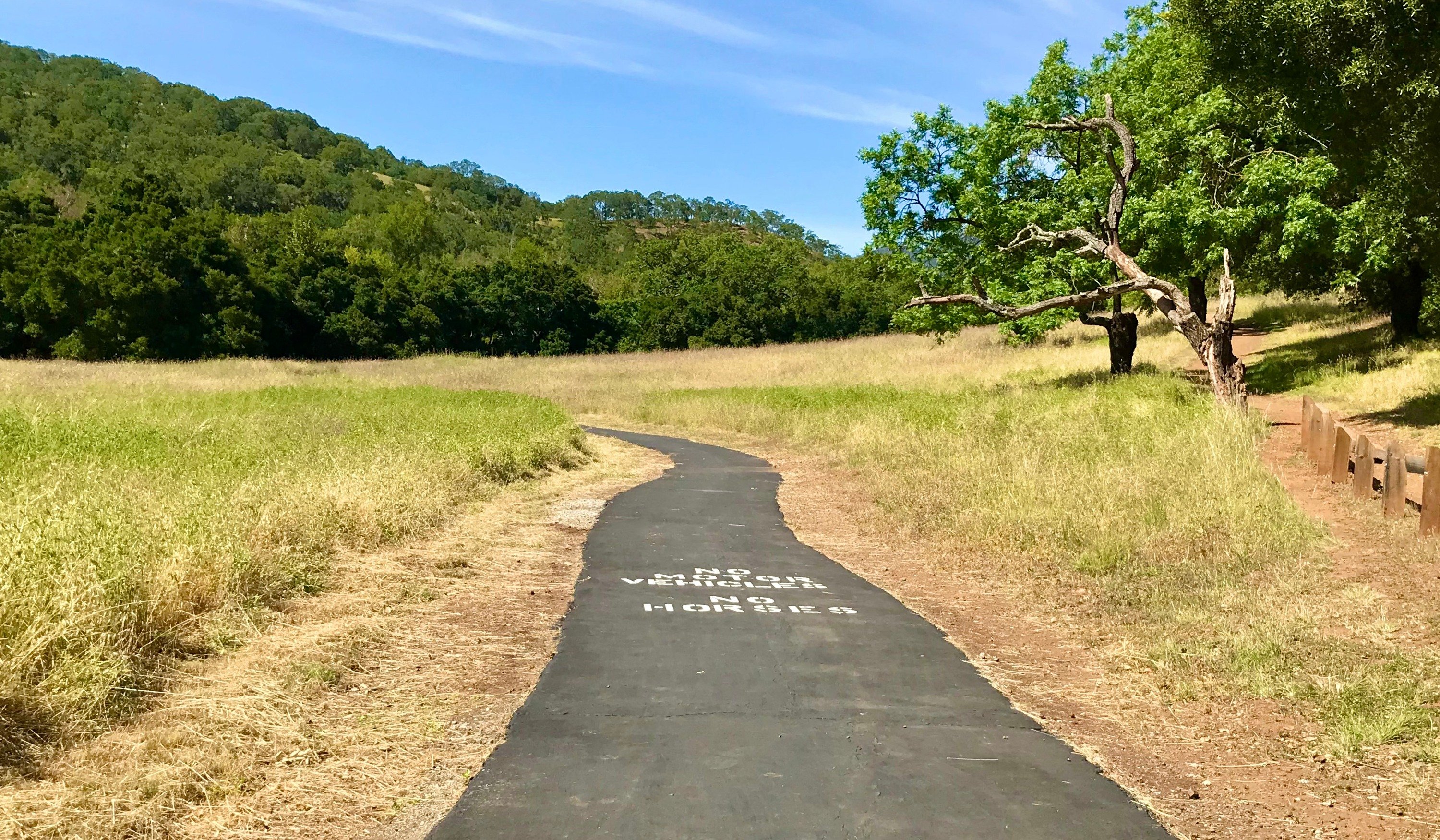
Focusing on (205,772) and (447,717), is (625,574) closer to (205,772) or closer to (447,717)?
(447,717)

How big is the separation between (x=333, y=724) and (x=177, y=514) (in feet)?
11.9

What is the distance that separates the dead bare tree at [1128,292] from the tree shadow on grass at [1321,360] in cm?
189

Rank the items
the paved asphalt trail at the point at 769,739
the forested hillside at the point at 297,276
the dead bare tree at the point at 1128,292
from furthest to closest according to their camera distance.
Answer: the forested hillside at the point at 297,276
the dead bare tree at the point at 1128,292
the paved asphalt trail at the point at 769,739

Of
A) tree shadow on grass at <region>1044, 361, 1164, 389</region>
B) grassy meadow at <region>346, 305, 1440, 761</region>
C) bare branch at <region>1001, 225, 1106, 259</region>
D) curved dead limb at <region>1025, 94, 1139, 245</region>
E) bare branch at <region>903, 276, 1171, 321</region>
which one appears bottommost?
grassy meadow at <region>346, 305, 1440, 761</region>

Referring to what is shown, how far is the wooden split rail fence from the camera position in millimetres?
8898

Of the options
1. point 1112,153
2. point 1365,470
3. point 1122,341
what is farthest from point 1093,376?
point 1365,470

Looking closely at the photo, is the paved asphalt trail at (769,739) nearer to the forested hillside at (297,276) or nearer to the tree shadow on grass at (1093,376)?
the tree shadow on grass at (1093,376)

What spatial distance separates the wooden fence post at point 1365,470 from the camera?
35.8 feet

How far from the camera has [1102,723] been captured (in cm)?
598

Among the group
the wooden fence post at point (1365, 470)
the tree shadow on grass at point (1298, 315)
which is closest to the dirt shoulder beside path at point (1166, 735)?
the wooden fence post at point (1365, 470)

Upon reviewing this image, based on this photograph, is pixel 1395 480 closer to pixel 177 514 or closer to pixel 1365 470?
pixel 1365 470

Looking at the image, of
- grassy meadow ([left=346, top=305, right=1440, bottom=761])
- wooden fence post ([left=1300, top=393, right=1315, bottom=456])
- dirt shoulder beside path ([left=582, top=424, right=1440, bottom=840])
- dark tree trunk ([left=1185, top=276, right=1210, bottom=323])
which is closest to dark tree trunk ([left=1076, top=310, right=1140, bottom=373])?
grassy meadow ([left=346, top=305, right=1440, bottom=761])

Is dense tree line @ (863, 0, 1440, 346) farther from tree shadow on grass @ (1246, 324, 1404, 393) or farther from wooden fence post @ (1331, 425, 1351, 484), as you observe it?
wooden fence post @ (1331, 425, 1351, 484)

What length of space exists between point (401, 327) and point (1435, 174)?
61500 mm
